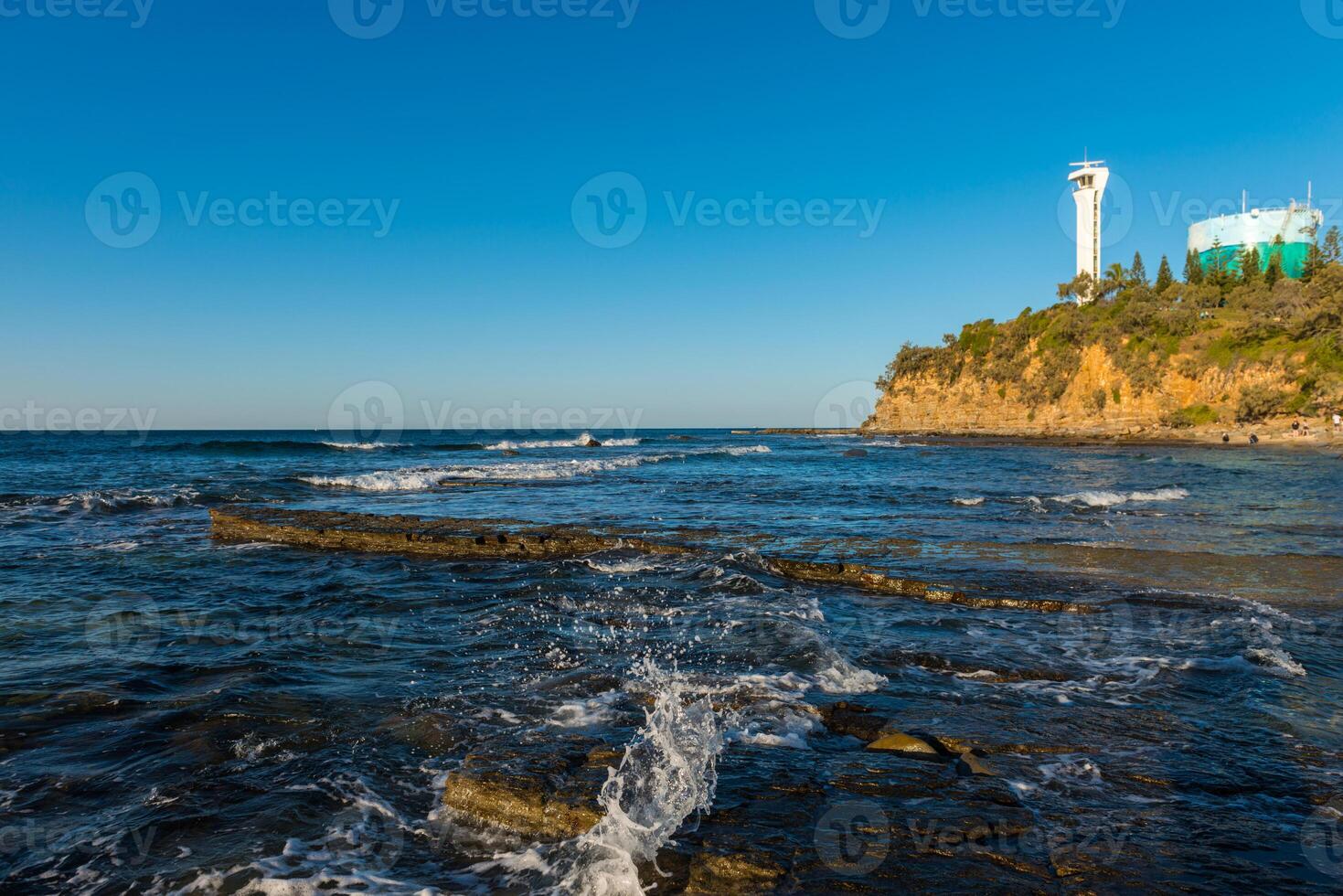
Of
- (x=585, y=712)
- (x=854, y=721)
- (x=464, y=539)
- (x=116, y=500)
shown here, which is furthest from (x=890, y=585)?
(x=116, y=500)

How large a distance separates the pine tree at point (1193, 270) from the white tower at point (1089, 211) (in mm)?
9707

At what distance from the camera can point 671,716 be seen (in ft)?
20.0

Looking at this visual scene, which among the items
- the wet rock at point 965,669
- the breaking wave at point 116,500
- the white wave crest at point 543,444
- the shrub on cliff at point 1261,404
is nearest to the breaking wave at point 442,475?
the breaking wave at point 116,500

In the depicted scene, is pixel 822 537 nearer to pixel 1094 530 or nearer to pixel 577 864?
pixel 1094 530

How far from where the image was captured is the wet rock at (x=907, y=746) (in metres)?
5.41

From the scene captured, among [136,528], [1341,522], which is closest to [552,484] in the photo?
[136,528]

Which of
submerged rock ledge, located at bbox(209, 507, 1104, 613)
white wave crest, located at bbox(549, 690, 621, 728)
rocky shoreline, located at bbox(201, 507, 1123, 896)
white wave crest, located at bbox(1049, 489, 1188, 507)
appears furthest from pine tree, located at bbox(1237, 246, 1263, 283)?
white wave crest, located at bbox(549, 690, 621, 728)

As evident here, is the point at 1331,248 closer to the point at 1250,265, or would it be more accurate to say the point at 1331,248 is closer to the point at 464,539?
the point at 1250,265

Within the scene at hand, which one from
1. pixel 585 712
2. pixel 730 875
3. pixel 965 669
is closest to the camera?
pixel 730 875

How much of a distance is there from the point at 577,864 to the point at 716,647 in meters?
4.41

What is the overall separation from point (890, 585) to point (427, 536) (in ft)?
32.4

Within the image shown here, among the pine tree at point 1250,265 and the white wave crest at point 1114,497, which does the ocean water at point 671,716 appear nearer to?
the white wave crest at point 1114,497

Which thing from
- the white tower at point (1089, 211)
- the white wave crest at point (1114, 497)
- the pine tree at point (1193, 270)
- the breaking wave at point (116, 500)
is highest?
the white tower at point (1089, 211)

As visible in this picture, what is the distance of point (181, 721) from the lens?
6293 millimetres
